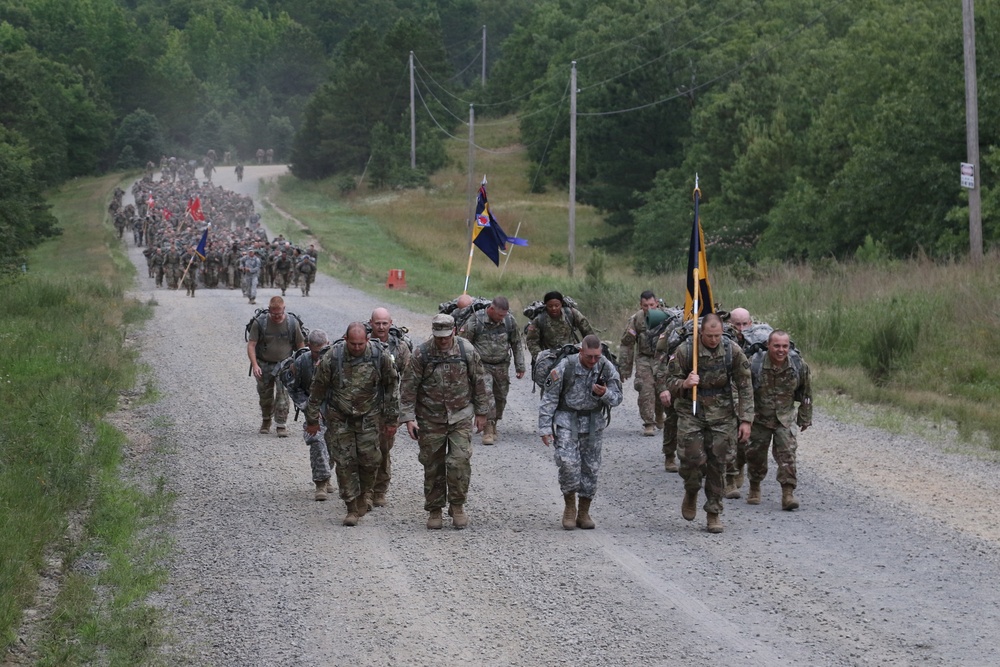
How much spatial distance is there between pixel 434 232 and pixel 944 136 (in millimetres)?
34808

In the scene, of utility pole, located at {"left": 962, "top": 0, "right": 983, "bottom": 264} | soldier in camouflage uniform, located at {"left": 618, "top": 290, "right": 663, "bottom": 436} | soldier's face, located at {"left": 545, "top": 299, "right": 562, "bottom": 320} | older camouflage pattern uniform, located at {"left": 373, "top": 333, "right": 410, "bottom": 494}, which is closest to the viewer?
older camouflage pattern uniform, located at {"left": 373, "top": 333, "right": 410, "bottom": 494}

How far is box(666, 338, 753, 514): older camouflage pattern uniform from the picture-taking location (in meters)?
12.3

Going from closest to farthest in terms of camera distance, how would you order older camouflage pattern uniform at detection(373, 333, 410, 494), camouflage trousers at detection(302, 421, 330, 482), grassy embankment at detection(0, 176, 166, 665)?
1. grassy embankment at detection(0, 176, 166, 665)
2. older camouflage pattern uniform at detection(373, 333, 410, 494)
3. camouflage trousers at detection(302, 421, 330, 482)

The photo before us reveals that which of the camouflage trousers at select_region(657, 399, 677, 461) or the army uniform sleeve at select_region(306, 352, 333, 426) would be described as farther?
the camouflage trousers at select_region(657, 399, 677, 461)

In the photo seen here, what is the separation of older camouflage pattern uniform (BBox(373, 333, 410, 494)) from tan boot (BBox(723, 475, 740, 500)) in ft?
11.1

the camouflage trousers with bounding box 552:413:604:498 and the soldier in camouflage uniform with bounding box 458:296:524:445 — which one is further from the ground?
the soldier in camouflage uniform with bounding box 458:296:524:445

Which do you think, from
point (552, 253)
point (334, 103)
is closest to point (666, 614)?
point (552, 253)

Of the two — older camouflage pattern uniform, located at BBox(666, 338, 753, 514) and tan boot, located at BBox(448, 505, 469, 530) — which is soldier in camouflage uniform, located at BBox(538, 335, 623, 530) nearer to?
older camouflage pattern uniform, located at BBox(666, 338, 753, 514)

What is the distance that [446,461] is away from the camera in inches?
492

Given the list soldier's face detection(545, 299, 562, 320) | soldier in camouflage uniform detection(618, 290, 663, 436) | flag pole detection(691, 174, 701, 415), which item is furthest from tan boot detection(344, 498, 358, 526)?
soldier in camouflage uniform detection(618, 290, 663, 436)

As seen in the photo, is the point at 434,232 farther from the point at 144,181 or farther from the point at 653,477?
the point at 653,477

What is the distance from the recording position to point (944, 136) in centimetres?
3516

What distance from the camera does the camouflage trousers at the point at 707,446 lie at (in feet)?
40.2

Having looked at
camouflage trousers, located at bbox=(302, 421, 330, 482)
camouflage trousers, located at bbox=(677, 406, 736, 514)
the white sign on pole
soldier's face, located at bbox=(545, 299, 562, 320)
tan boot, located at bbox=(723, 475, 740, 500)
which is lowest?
tan boot, located at bbox=(723, 475, 740, 500)
